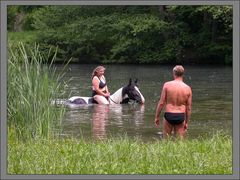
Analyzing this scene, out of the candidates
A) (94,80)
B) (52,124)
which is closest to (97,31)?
(94,80)

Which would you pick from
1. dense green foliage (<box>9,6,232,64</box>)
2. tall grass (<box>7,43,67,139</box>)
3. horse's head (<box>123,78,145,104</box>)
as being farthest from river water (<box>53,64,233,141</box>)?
dense green foliage (<box>9,6,232,64</box>)

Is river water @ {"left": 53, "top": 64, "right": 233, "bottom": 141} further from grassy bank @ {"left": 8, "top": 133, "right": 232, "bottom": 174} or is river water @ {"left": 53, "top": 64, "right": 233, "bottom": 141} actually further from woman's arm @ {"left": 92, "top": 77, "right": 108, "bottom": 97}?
grassy bank @ {"left": 8, "top": 133, "right": 232, "bottom": 174}

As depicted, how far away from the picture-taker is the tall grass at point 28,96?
30.6ft

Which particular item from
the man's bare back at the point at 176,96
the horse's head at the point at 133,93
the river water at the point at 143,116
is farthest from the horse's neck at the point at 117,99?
the man's bare back at the point at 176,96

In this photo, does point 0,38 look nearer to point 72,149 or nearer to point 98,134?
point 72,149

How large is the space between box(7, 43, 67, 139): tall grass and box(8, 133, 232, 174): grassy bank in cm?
42

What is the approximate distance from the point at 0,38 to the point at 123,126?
8.97 m

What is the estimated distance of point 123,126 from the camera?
49.8 feet

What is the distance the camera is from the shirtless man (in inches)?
442

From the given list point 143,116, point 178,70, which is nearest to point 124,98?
point 143,116

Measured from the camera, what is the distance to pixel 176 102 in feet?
37.2

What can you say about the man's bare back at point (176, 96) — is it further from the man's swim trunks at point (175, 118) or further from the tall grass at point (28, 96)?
the tall grass at point (28, 96)

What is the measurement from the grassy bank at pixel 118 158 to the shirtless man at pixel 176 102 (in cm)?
203

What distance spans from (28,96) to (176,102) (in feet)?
9.66
